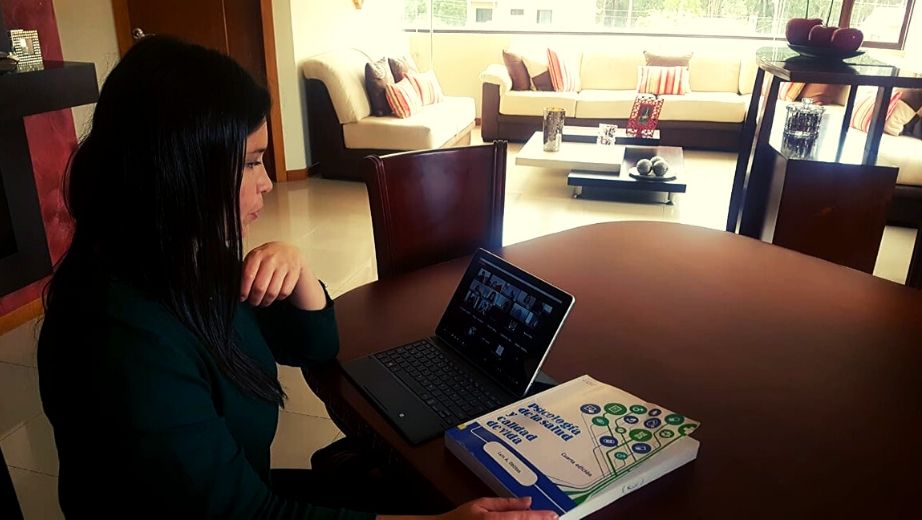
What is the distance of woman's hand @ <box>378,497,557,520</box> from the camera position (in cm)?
76

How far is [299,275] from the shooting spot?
110 cm

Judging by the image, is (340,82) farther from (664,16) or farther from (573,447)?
(573,447)

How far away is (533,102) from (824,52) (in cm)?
358

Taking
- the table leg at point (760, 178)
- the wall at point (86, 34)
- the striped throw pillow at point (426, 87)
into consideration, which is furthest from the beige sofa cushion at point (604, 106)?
the wall at point (86, 34)

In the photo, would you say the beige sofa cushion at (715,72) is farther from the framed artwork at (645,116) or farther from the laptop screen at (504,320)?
the laptop screen at (504,320)

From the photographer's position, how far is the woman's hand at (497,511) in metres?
0.76

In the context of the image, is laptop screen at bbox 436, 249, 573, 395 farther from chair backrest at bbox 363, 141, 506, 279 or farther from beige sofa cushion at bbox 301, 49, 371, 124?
beige sofa cushion at bbox 301, 49, 371, 124

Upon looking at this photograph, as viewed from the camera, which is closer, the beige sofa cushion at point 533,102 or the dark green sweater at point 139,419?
the dark green sweater at point 139,419

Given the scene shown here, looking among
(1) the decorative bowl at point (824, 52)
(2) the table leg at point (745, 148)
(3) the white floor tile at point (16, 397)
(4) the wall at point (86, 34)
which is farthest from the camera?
(4) the wall at point (86, 34)

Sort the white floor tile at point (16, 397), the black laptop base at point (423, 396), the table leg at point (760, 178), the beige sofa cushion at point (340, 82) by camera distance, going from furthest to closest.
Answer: the beige sofa cushion at point (340, 82)
the table leg at point (760, 178)
the white floor tile at point (16, 397)
the black laptop base at point (423, 396)

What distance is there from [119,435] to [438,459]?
38 cm

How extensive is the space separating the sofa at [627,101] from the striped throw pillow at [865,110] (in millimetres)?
1122

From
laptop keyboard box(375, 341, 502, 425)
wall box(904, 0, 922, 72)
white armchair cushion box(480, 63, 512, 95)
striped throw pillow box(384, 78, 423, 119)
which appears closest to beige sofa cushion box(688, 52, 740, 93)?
wall box(904, 0, 922, 72)

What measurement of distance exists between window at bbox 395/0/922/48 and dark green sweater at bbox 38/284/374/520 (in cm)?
656
